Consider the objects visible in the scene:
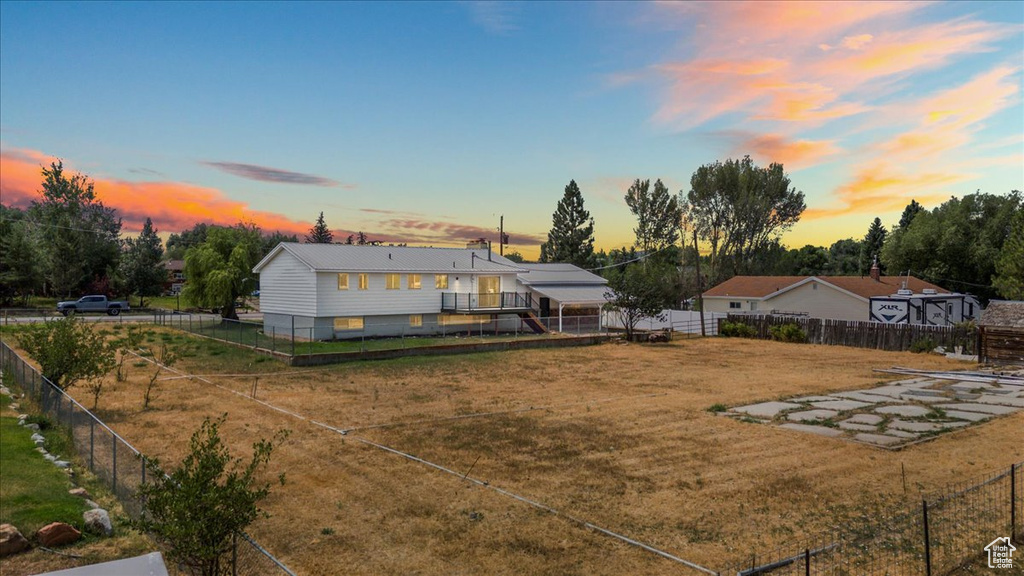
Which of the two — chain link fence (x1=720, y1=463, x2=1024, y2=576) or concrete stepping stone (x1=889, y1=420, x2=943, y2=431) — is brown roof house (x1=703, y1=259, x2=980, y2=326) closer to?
concrete stepping stone (x1=889, y1=420, x2=943, y2=431)

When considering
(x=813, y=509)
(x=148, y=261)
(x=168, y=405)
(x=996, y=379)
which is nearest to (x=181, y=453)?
(x=168, y=405)

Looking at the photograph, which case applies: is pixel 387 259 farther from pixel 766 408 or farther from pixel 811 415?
pixel 811 415

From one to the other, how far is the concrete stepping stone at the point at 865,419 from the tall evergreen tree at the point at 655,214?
6596 centimetres

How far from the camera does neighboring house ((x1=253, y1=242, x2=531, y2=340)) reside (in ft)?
124

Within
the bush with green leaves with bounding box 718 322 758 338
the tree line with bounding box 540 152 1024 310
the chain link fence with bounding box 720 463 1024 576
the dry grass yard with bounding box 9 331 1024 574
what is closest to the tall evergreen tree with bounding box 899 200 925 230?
the tree line with bounding box 540 152 1024 310

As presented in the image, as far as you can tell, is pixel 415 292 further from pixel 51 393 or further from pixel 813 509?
pixel 813 509

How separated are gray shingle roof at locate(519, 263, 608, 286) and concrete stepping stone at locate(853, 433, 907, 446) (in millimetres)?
33921

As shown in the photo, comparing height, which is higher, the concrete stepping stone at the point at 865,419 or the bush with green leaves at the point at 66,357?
the bush with green leaves at the point at 66,357

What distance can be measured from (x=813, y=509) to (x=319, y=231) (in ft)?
337

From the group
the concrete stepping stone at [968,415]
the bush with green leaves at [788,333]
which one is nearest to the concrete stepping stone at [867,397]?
the concrete stepping stone at [968,415]

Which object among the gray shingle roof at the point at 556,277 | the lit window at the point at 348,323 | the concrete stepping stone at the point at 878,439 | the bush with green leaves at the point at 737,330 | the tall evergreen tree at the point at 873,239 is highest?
the tall evergreen tree at the point at 873,239

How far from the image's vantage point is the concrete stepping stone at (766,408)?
1877cm

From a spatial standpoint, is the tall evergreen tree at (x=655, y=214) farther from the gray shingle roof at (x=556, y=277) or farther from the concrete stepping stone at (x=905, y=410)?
the concrete stepping stone at (x=905, y=410)

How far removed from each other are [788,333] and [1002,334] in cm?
1271
